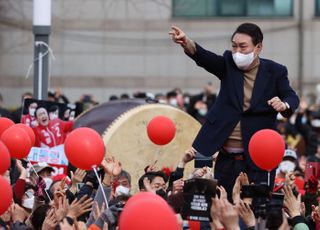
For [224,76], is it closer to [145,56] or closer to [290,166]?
[290,166]

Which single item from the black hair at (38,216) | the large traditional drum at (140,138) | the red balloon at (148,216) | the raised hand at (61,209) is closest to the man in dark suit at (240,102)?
the black hair at (38,216)

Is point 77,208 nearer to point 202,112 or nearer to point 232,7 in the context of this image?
point 202,112

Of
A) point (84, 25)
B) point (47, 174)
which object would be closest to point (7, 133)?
point (47, 174)

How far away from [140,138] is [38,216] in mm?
5832

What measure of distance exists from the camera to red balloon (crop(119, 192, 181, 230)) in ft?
4.10

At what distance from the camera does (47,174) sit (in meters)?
11.4

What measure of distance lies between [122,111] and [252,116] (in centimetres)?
658

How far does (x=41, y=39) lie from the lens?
1364cm

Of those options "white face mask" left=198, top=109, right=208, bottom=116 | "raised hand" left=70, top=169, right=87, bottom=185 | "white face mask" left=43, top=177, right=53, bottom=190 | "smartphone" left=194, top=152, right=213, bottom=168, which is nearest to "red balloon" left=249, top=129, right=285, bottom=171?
"smartphone" left=194, top=152, right=213, bottom=168

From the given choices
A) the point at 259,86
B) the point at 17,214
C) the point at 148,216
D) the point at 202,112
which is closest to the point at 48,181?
the point at 17,214

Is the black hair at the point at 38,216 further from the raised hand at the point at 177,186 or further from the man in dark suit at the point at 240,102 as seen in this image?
the man in dark suit at the point at 240,102

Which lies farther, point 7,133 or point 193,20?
point 193,20

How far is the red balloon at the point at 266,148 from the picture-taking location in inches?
316

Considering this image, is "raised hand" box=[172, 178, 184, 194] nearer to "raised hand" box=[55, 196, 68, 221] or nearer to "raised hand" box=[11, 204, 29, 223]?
"raised hand" box=[55, 196, 68, 221]
